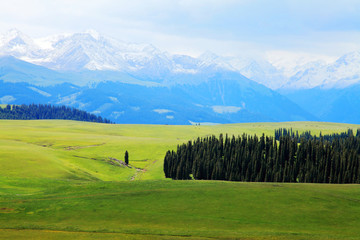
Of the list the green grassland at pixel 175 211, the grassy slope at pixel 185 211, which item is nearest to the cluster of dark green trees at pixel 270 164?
the green grassland at pixel 175 211

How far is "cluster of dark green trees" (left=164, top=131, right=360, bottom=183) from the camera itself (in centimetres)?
14912

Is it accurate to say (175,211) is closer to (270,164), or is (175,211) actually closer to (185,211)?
(185,211)

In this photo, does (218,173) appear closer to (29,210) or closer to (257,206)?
(257,206)

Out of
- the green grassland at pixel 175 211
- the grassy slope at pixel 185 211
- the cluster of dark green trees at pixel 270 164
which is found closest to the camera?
the green grassland at pixel 175 211

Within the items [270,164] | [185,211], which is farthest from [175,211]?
[270,164]

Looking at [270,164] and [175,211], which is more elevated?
[270,164]

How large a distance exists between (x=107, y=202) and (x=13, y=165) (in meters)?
63.4

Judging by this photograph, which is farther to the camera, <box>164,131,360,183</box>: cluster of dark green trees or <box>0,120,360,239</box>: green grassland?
<box>164,131,360,183</box>: cluster of dark green trees

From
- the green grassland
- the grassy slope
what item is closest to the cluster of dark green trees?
the green grassland

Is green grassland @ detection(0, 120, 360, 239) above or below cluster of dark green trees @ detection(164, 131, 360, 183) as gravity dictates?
below

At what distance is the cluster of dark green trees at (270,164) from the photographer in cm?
14912

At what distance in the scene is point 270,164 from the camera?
518 ft

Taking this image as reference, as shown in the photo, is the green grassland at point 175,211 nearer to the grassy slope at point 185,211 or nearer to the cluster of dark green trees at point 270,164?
the grassy slope at point 185,211

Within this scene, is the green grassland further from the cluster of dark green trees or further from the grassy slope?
the cluster of dark green trees
